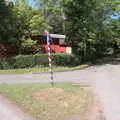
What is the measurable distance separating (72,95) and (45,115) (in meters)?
4.05

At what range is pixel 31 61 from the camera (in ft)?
109

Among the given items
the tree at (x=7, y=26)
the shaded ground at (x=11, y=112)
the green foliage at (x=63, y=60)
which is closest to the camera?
the shaded ground at (x=11, y=112)

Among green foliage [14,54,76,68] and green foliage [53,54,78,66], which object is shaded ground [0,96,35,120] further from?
green foliage [53,54,78,66]

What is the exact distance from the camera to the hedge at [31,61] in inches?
1268

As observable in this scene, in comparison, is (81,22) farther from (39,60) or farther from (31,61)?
(31,61)

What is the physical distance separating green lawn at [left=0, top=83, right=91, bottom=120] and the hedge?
54.4 ft

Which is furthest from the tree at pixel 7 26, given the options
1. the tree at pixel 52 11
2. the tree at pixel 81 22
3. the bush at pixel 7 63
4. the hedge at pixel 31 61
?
the tree at pixel 81 22

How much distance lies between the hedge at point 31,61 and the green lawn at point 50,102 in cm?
1659

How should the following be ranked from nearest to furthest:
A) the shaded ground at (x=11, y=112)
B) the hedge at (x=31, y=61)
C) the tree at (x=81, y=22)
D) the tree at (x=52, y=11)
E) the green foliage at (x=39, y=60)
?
the shaded ground at (x=11, y=112) → the hedge at (x=31, y=61) → the green foliage at (x=39, y=60) → the tree at (x=52, y=11) → the tree at (x=81, y=22)

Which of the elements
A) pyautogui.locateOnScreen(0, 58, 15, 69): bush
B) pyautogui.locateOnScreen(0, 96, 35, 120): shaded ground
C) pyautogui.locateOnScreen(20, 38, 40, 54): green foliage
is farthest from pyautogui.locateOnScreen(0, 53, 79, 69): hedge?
pyautogui.locateOnScreen(0, 96, 35, 120): shaded ground

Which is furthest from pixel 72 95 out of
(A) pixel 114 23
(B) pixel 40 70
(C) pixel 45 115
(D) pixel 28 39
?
(A) pixel 114 23

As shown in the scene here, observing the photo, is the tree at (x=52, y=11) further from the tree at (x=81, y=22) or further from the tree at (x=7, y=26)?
the tree at (x=7, y=26)

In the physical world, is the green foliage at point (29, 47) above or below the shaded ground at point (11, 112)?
below

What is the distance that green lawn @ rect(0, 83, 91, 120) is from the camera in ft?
35.2
